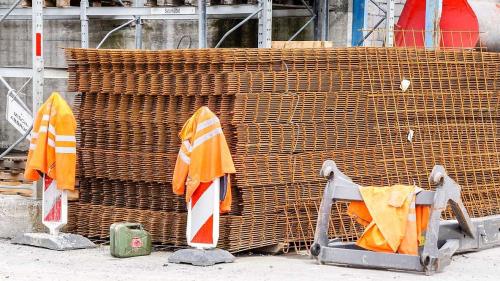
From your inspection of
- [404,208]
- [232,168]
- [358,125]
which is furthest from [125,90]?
[404,208]

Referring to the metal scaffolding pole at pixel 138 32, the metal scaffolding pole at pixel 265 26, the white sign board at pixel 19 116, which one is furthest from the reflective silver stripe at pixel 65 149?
the metal scaffolding pole at pixel 138 32

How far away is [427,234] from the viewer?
32.3ft

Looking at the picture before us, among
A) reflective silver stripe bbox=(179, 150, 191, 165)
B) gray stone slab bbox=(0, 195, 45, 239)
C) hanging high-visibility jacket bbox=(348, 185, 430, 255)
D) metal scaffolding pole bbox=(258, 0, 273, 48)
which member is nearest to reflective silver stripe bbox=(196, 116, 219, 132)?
reflective silver stripe bbox=(179, 150, 191, 165)

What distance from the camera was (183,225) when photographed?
1105 centimetres

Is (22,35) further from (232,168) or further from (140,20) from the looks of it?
(232,168)

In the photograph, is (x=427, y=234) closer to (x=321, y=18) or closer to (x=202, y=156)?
(x=202, y=156)

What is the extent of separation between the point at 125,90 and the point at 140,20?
25.9 ft

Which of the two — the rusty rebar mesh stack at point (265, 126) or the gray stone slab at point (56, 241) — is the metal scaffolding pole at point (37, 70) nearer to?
the rusty rebar mesh stack at point (265, 126)

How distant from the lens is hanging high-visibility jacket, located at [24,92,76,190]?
1116 centimetres

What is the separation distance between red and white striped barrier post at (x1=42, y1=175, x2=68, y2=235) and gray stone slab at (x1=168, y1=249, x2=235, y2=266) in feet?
4.99

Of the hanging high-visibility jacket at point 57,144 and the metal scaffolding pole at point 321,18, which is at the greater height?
the metal scaffolding pole at point 321,18

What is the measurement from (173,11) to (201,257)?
8823 mm

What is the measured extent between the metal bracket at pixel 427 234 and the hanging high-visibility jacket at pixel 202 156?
96 centimetres

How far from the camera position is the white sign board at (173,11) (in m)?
18.2
